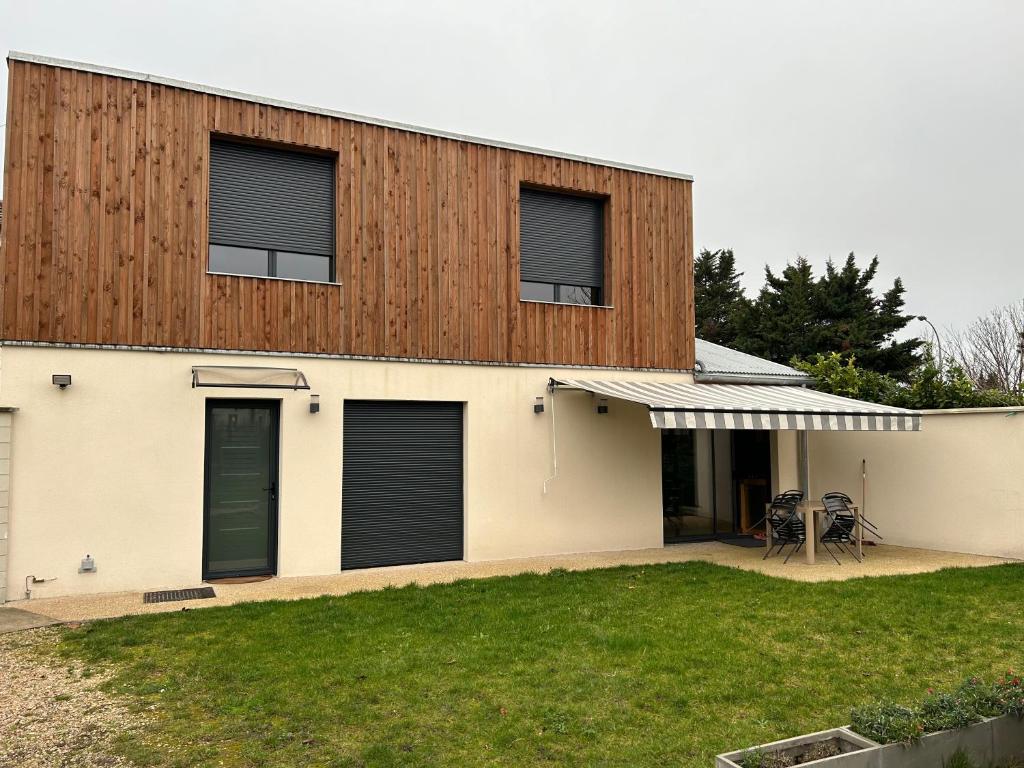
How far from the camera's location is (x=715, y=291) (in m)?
48.7

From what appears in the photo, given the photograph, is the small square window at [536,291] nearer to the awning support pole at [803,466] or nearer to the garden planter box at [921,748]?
the awning support pole at [803,466]

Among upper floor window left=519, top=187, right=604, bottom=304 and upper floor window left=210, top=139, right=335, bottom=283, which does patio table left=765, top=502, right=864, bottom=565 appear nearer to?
upper floor window left=519, top=187, right=604, bottom=304

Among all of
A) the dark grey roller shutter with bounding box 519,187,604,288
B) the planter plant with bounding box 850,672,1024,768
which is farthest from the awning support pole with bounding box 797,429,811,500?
the planter plant with bounding box 850,672,1024,768

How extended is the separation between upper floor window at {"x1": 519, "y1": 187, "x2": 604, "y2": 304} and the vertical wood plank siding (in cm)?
30

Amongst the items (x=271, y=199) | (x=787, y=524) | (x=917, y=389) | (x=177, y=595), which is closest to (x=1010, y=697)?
(x=787, y=524)

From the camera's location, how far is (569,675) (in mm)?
6199

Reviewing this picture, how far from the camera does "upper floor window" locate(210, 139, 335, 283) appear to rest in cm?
1077

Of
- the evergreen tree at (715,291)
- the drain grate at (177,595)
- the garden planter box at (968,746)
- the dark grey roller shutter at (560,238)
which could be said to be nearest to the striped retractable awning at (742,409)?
the dark grey roller shutter at (560,238)

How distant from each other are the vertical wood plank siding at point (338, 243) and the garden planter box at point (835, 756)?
334 inches

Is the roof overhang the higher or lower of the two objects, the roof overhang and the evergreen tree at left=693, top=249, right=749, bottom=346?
the lower

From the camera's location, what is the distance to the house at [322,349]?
957 centimetres

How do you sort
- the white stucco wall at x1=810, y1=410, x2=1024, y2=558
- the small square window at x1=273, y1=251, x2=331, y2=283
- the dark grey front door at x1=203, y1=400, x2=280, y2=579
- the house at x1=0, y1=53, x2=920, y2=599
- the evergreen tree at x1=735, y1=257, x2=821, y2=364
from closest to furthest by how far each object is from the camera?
1. the house at x1=0, y1=53, x2=920, y2=599
2. the dark grey front door at x1=203, y1=400, x2=280, y2=579
3. the small square window at x1=273, y1=251, x2=331, y2=283
4. the white stucco wall at x1=810, y1=410, x2=1024, y2=558
5. the evergreen tree at x1=735, y1=257, x2=821, y2=364

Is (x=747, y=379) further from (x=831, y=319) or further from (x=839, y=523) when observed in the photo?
(x=831, y=319)

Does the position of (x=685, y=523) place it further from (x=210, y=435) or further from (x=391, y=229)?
(x=210, y=435)
